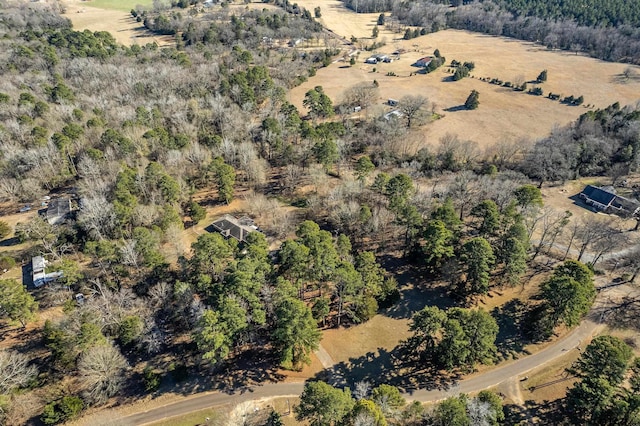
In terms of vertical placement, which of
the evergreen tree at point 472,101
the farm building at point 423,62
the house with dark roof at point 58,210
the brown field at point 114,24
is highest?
the brown field at point 114,24

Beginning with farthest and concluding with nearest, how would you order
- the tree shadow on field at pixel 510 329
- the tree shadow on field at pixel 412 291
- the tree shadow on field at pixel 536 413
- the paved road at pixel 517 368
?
the tree shadow on field at pixel 412 291
the tree shadow on field at pixel 510 329
the paved road at pixel 517 368
the tree shadow on field at pixel 536 413

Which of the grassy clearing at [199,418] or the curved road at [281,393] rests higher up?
the curved road at [281,393]

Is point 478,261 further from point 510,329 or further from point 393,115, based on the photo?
point 393,115

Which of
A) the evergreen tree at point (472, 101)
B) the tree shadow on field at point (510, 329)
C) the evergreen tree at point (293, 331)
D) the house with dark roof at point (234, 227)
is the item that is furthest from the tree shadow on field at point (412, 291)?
the evergreen tree at point (472, 101)

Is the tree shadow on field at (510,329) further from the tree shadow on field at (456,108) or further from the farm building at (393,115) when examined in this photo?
the tree shadow on field at (456,108)

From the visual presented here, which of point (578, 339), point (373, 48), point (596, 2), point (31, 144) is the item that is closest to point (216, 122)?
point (31, 144)

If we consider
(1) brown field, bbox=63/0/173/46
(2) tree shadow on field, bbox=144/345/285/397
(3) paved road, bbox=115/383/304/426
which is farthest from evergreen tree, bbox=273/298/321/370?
(1) brown field, bbox=63/0/173/46

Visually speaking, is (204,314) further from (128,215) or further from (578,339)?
(578,339)
